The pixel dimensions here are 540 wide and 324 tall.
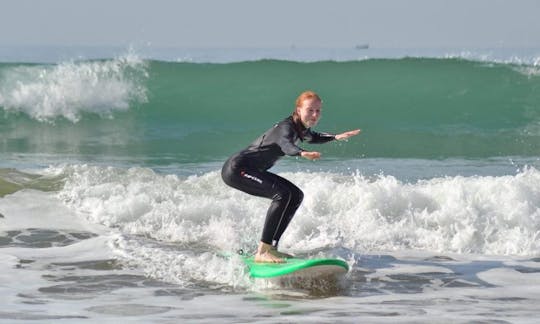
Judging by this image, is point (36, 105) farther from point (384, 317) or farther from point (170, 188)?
point (384, 317)

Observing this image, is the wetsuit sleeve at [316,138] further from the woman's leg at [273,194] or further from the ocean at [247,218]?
the ocean at [247,218]

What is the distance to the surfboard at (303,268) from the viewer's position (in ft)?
26.8

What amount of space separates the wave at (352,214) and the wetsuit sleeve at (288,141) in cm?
232

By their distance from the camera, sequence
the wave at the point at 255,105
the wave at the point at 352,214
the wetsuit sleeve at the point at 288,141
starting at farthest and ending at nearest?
the wave at the point at 255,105 < the wave at the point at 352,214 < the wetsuit sleeve at the point at 288,141

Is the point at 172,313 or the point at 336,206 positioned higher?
the point at 336,206

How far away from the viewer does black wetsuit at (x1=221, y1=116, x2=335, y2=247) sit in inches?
329

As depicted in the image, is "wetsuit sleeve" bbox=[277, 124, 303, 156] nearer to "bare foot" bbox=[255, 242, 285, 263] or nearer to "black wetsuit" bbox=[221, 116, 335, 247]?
"black wetsuit" bbox=[221, 116, 335, 247]

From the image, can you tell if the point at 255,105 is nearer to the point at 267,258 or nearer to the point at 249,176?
the point at 249,176

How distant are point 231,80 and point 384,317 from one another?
18.9m

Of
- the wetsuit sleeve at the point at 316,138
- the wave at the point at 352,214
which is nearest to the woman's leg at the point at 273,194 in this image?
the wetsuit sleeve at the point at 316,138

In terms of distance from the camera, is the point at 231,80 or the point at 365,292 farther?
the point at 231,80

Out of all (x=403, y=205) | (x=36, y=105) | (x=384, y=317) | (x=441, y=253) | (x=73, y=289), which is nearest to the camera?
(x=384, y=317)

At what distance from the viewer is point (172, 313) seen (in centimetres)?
741

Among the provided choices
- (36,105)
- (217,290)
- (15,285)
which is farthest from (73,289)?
(36,105)
